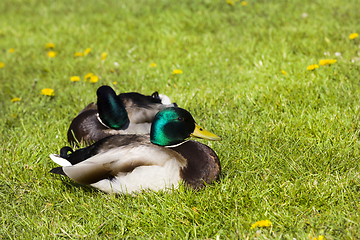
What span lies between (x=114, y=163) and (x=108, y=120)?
1.00 metres

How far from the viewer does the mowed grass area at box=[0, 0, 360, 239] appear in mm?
2541

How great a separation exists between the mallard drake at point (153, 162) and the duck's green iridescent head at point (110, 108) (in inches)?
27.0

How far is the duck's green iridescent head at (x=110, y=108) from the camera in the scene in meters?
3.62

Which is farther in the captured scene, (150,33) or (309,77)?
(150,33)

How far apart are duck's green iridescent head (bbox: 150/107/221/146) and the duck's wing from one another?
0.65 feet

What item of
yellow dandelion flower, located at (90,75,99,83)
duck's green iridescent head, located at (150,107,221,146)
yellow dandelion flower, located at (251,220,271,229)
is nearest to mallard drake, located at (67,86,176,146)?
duck's green iridescent head, located at (150,107,221,146)

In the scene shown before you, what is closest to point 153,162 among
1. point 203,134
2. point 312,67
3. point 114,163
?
point 114,163

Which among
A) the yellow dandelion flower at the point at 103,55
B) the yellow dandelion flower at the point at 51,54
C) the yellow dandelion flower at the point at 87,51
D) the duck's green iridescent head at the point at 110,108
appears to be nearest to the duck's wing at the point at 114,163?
the duck's green iridescent head at the point at 110,108

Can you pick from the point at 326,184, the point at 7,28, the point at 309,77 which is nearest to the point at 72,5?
the point at 7,28

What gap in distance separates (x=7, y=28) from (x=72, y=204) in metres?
6.14

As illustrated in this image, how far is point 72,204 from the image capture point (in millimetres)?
2807

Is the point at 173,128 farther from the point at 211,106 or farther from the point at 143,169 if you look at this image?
the point at 211,106

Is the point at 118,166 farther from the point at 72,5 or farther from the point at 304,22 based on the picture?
the point at 72,5

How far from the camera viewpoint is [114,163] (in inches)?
108
